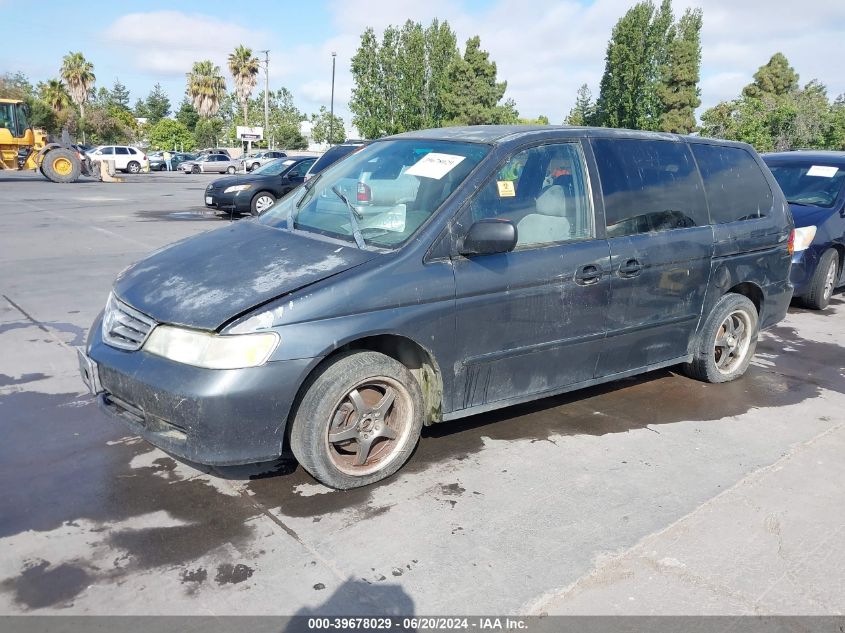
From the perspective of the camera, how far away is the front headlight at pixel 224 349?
306 centimetres

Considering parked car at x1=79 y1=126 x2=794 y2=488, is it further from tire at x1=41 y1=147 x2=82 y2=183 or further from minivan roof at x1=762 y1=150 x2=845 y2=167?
tire at x1=41 y1=147 x2=82 y2=183

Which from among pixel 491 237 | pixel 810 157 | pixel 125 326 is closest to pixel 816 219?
pixel 810 157

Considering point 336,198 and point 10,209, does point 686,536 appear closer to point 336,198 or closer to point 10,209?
point 336,198

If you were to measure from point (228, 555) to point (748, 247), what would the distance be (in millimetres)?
4220

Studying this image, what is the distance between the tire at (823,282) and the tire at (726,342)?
3263 millimetres

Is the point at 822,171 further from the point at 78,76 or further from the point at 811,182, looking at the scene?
the point at 78,76

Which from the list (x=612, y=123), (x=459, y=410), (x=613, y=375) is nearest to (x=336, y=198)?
(x=459, y=410)

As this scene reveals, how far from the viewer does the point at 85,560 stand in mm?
2846

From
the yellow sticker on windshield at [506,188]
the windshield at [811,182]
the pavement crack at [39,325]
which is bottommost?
the pavement crack at [39,325]

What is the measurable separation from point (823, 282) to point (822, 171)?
1.47 meters

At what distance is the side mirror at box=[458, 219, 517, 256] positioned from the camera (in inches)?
139

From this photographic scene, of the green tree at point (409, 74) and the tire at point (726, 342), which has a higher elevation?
the green tree at point (409, 74)

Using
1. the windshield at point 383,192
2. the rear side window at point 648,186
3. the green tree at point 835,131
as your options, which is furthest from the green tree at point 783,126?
the windshield at point 383,192

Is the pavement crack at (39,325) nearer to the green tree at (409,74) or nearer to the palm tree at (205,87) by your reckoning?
the green tree at (409,74)
